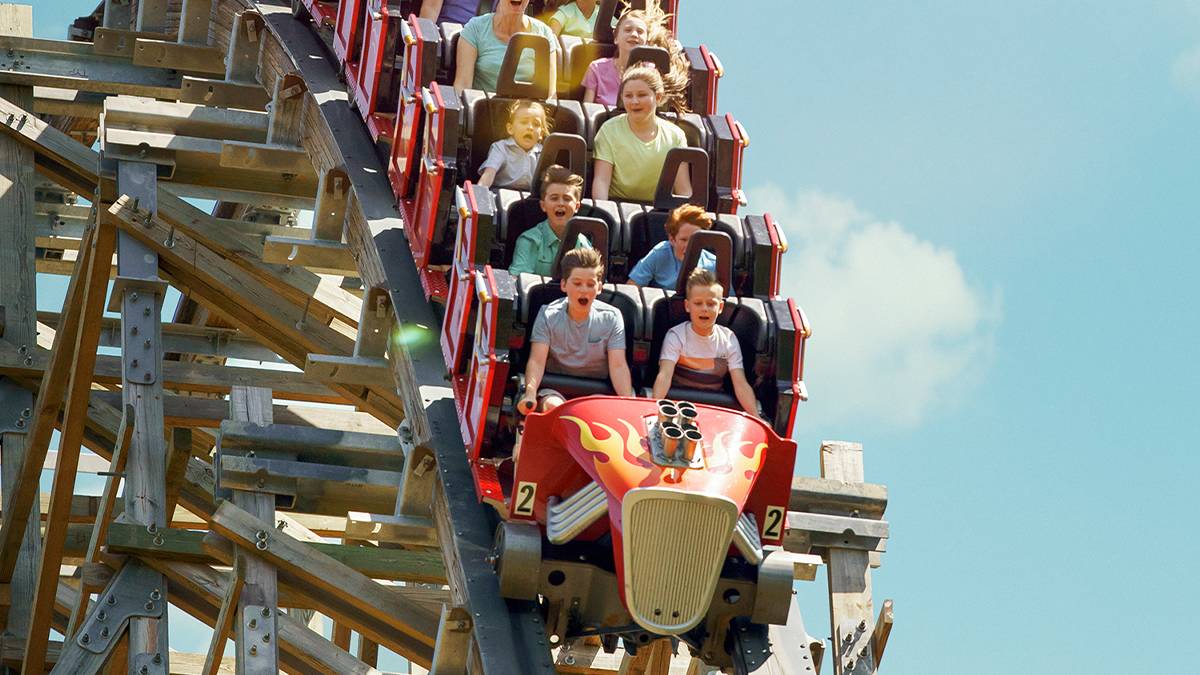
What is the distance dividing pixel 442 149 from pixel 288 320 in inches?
58.0

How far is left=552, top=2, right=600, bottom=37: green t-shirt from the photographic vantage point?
9.47 meters

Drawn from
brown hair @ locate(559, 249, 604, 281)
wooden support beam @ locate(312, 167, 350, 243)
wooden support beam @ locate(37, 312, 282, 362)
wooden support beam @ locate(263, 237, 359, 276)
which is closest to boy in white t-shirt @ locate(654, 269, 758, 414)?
brown hair @ locate(559, 249, 604, 281)

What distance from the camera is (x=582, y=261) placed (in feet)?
22.3

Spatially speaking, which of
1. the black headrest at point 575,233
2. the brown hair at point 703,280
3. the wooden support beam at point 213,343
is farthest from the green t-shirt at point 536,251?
the wooden support beam at point 213,343

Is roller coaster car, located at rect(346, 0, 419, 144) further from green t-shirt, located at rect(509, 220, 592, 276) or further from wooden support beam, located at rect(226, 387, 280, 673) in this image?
wooden support beam, located at rect(226, 387, 280, 673)

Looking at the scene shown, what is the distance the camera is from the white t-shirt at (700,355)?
6.91m

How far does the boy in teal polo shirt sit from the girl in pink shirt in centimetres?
132

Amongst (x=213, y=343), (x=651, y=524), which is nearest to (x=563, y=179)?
(x=651, y=524)

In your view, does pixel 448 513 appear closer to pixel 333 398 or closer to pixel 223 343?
pixel 333 398

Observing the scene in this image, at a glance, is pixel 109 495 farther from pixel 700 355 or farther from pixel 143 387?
pixel 700 355

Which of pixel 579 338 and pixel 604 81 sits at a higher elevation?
pixel 604 81

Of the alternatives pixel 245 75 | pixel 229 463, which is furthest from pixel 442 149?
pixel 245 75

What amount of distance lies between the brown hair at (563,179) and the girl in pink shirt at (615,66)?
→ 129cm

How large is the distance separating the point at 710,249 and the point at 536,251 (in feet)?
2.06
